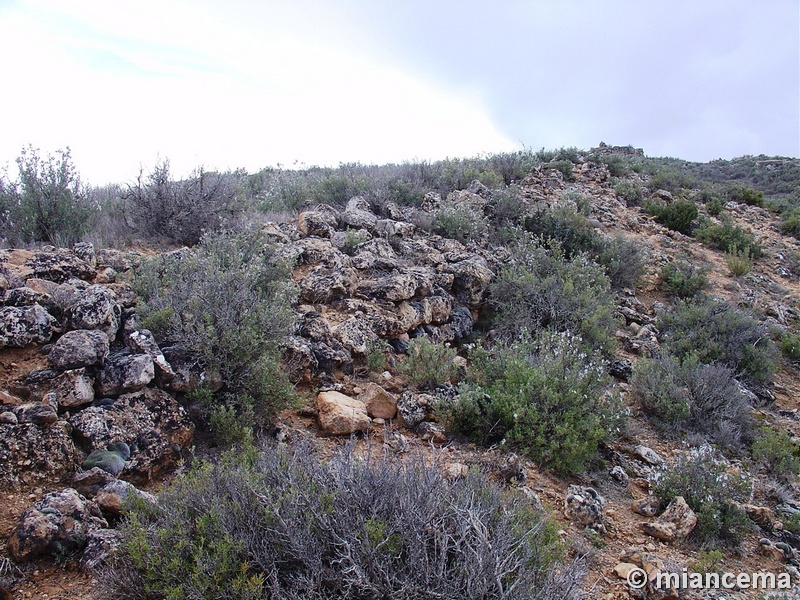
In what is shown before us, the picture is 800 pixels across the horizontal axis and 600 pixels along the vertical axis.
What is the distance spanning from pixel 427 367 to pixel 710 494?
2.37 metres

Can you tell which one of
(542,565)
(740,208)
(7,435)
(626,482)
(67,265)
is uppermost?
(740,208)

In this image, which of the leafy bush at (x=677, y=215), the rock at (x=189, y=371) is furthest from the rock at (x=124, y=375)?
the leafy bush at (x=677, y=215)

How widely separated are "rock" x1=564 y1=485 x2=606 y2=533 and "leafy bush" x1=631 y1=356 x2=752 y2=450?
6.20 ft

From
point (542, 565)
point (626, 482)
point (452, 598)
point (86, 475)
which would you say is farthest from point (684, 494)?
point (86, 475)

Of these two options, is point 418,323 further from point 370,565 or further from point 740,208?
point 740,208

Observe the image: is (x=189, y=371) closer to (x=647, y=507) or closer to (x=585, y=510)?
(x=585, y=510)

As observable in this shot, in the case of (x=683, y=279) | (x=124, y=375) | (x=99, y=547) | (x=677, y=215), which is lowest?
(x=99, y=547)

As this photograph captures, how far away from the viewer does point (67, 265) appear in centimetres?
401

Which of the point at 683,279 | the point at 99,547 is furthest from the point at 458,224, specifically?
the point at 99,547

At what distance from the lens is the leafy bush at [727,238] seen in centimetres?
1022

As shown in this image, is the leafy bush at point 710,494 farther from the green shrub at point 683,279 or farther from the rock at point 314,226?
the green shrub at point 683,279

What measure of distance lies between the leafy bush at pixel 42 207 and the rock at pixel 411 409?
12.5ft

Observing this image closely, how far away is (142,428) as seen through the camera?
302 centimetres

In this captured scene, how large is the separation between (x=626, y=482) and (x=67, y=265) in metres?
5.00
